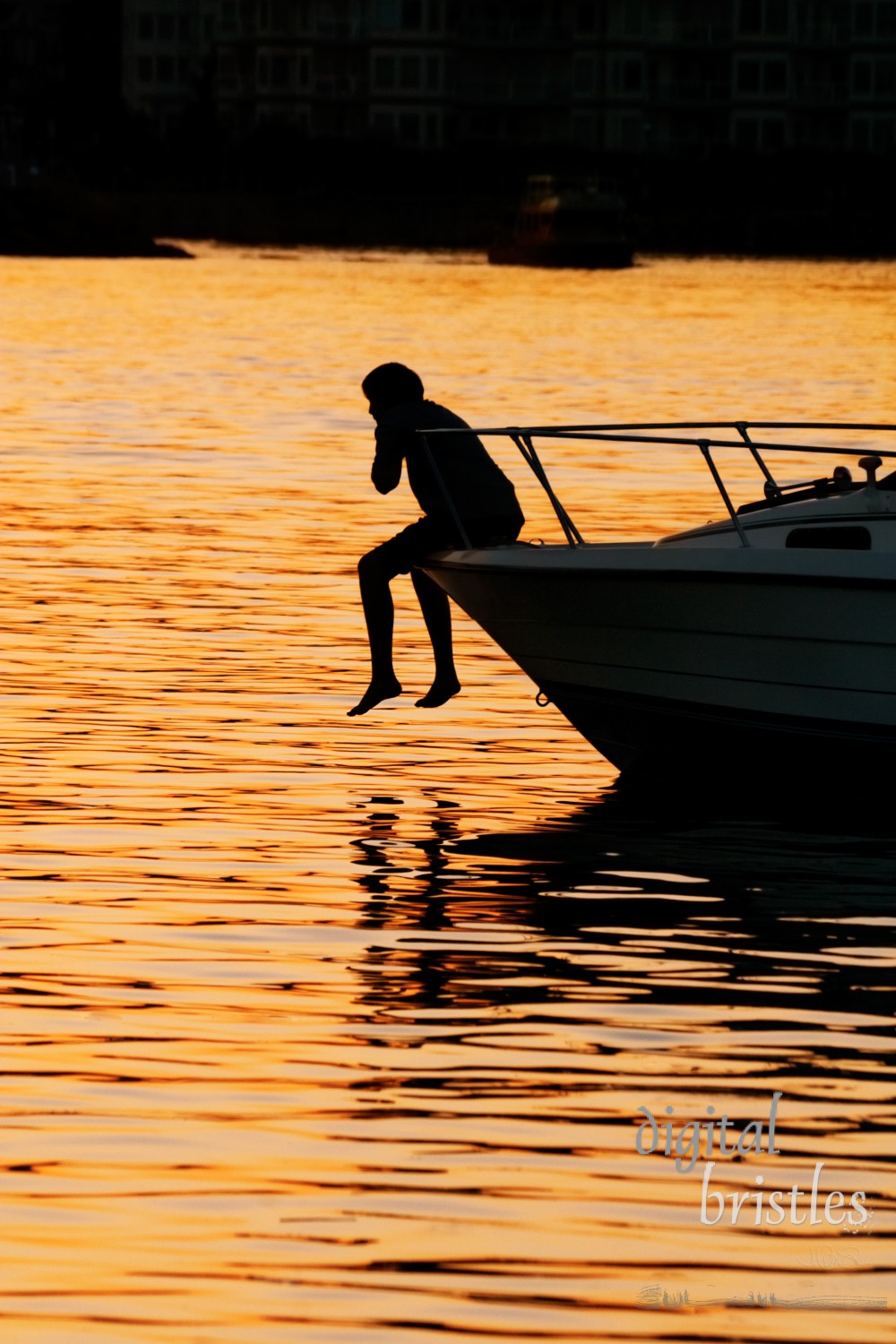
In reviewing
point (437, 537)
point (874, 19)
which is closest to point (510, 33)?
point (874, 19)

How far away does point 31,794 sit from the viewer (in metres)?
12.3

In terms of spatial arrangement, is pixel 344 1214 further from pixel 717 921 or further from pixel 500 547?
pixel 500 547

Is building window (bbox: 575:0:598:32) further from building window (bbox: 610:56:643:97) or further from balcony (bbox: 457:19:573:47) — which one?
building window (bbox: 610:56:643:97)

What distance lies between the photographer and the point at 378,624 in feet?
43.1

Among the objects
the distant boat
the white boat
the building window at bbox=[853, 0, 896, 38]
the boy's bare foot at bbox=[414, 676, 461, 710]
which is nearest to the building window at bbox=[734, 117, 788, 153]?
the building window at bbox=[853, 0, 896, 38]

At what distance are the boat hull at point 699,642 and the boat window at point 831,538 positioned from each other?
0.22 feet

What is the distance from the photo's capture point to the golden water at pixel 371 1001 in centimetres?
666

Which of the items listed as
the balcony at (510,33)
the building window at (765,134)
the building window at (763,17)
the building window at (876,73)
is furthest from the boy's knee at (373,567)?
the building window at (876,73)

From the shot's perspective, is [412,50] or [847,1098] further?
[412,50]

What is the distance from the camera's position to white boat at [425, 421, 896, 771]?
11.8 meters

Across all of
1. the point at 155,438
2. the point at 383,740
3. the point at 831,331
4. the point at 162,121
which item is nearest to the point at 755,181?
the point at 162,121

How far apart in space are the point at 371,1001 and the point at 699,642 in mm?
3753

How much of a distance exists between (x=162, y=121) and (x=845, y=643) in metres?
144

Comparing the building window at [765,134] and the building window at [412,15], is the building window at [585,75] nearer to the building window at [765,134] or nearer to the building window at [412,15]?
the building window at [765,134]
